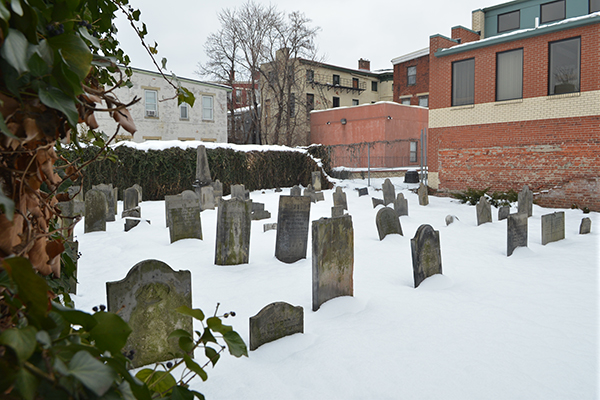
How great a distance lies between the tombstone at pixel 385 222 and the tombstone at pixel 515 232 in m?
→ 2.26

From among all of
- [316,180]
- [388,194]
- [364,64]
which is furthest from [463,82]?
[364,64]

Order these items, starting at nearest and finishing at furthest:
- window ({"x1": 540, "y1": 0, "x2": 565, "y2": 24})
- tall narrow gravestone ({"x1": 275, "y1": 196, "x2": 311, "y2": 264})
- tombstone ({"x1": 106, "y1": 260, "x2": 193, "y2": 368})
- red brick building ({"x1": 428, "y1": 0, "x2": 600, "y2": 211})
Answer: tombstone ({"x1": 106, "y1": 260, "x2": 193, "y2": 368})
tall narrow gravestone ({"x1": 275, "y1": 196, "x2": 311, "y2": 264})
red brick building ({"x1": 428, "y1": 0, "x2": 600, "y2": 211})
window ({"x1": 540, "y1": 0, "x2": 565, "y2": 24})

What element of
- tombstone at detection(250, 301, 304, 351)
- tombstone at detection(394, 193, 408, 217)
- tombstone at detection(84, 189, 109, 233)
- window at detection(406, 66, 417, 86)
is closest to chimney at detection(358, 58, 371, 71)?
window at detection(406, 66, 417, 86)

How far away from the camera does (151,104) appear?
2628cm

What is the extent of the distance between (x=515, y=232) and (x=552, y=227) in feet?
5.98

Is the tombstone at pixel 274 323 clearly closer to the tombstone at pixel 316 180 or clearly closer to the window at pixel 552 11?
the tombstone at pixel 316 180

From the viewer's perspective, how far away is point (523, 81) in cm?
1551

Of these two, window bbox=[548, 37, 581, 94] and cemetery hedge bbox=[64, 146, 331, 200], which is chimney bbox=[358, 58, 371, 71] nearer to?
cemetery hedge bbox=[64, 146, 331, 200]

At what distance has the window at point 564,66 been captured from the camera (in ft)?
47.4

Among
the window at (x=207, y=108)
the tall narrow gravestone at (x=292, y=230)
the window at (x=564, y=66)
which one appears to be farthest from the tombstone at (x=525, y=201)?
the window at (x=207, y=108)

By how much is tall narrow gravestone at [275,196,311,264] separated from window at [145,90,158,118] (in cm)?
2203

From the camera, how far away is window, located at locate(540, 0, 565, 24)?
786 inches

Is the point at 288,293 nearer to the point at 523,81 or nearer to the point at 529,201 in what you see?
the point at 529,201

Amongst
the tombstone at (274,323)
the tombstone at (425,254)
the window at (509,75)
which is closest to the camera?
the tombstone at (274,323)
